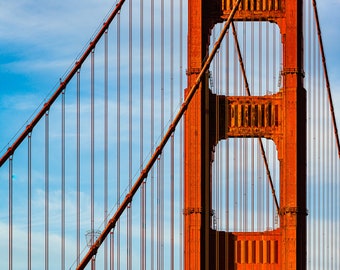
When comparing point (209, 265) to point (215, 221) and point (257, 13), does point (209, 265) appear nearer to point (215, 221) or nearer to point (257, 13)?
point (215, 221)

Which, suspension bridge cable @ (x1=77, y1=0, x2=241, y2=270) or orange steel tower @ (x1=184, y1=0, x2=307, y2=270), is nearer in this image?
suspension bridge cable @ (x1=77, y1=0, x2=241, y2=270)

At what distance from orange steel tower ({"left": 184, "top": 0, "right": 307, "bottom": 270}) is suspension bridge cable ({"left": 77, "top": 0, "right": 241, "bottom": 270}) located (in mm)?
537

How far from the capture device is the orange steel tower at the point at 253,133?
55656mm

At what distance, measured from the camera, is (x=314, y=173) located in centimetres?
5731

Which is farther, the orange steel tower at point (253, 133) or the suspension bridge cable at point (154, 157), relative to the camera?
the orange steel tower at point (253, 133)

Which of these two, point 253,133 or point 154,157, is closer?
point 154,157

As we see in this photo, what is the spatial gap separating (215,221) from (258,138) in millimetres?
6559

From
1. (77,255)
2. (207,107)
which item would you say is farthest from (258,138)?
(77,255)

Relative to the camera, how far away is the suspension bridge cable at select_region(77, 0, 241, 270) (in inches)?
1772

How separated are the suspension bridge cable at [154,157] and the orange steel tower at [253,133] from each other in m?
0.54

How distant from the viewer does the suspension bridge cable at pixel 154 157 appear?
148 ft

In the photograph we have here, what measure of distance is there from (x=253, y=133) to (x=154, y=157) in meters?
6.28

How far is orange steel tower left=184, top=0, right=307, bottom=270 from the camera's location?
55.7 m

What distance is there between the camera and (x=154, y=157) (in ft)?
169
